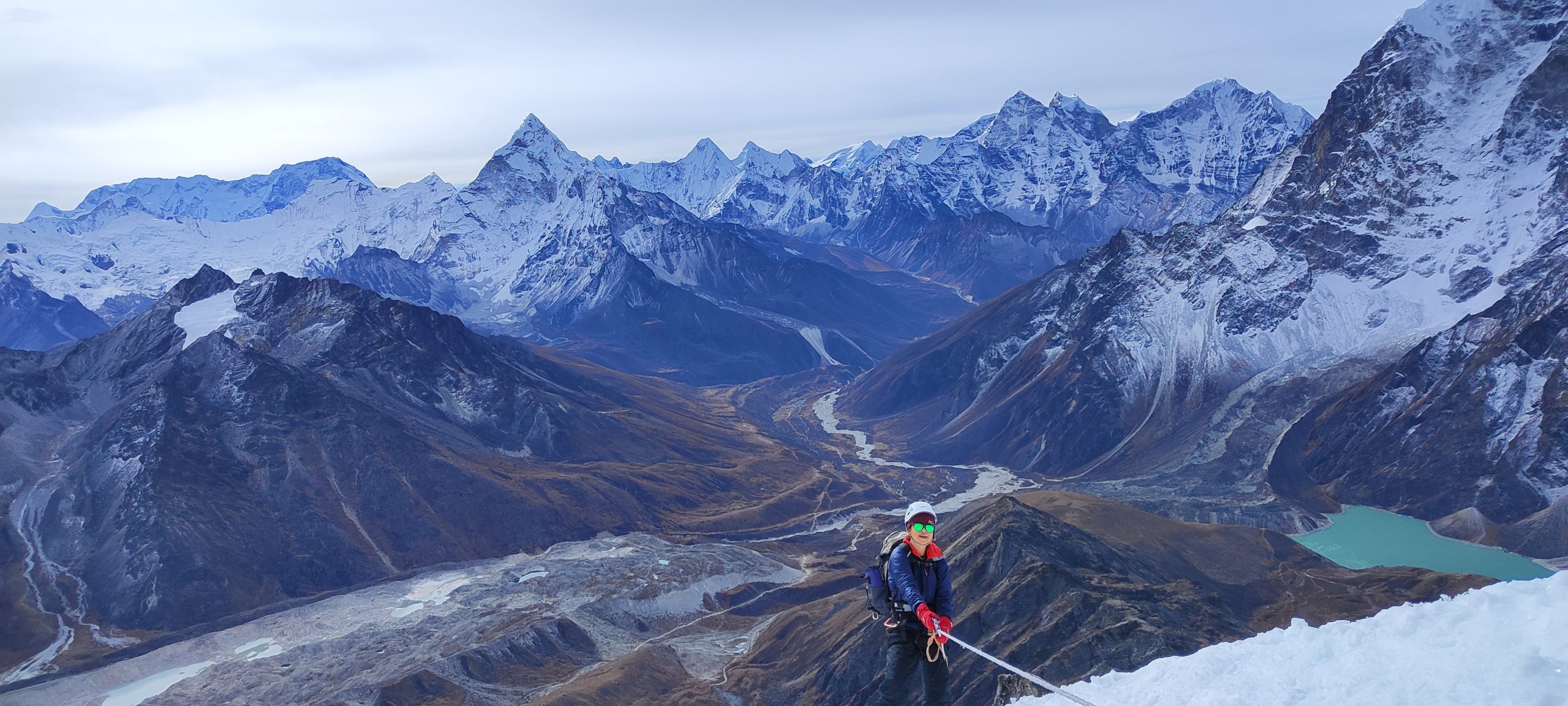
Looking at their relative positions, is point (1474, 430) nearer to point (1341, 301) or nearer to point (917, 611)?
point (1341, 301)

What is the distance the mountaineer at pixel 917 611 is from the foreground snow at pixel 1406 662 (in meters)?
2.88

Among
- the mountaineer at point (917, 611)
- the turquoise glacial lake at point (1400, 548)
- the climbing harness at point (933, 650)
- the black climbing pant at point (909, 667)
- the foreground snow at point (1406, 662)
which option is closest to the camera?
the foreground snow at point (1406, 662)

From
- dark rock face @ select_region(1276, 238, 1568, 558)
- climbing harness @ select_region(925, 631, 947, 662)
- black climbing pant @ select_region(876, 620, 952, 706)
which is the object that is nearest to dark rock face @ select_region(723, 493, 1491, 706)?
dark rock face @ select_region(1276, 238, 1568, 558)

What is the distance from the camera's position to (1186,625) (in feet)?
223

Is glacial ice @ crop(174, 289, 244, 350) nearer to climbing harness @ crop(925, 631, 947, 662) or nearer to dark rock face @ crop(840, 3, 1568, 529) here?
dark rock face @ crop(840, 3, 1568, 529)

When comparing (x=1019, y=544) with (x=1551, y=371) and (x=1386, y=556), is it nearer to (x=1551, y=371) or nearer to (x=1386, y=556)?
(x=1386, y=556)

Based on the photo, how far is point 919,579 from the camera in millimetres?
22062

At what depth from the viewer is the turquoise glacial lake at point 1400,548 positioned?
397ft

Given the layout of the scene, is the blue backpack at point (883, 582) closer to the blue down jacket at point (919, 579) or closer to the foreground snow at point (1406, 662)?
the blue down jacket at point (919, 579)

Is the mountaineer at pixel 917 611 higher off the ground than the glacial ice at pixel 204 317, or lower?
lower

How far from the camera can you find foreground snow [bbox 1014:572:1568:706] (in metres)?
17.0

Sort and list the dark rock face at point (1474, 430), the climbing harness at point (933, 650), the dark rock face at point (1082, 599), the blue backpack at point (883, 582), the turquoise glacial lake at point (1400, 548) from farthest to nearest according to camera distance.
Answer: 1. the dark rock face at point (1474, 430)
2. the turquoise glacial lake at point (1400, 548)
3. the dark rock face at point (1082, 599)
4. the blue backpack at point (883, 582)
5. the climbing harness at point (933, 650)

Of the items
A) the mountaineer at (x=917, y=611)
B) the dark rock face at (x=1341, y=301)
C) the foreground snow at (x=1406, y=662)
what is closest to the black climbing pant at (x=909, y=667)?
the mountaineer at (x=917, y=611)

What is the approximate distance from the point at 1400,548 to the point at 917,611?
128828 mm
